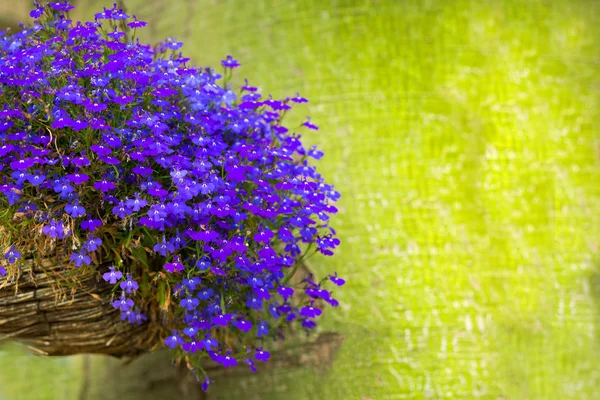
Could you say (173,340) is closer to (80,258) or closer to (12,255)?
(80,258)

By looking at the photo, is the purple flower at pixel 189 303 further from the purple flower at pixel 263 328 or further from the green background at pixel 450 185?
the green background at pixel 450 185

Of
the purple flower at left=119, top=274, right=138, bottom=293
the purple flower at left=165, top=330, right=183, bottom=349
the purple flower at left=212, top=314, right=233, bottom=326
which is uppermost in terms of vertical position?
the purple flower at left=119, top=274, right=138, bottom=293

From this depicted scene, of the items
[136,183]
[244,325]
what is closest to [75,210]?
Answer: [136,183]

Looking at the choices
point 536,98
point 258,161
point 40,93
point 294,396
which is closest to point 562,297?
point 536,98

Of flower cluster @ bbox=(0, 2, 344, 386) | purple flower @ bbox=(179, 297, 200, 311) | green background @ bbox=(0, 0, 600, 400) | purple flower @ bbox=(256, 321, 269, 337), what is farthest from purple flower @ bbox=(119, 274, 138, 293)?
green background @ bbox=(0, 0, 600, 400)

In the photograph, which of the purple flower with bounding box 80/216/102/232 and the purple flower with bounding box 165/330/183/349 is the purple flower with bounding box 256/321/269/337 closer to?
the purple flower with bounding box 165/330/183/349

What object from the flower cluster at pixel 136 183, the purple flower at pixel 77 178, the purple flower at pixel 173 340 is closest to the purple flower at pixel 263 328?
the flower cluster at pixel 136 183
